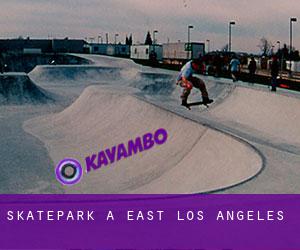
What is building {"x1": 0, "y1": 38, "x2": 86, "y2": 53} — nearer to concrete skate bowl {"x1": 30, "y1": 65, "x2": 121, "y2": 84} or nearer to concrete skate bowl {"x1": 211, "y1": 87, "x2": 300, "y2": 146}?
concrete skate bowl {"x1": 30, "y1": 65, "x2": 121, "y2": 84}

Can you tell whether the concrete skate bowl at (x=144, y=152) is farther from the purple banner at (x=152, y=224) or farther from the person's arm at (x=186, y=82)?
the purple banner at (x=152, y=224)

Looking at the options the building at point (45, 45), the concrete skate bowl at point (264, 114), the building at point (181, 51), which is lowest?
the concrete skate bowl at point (264, 114)

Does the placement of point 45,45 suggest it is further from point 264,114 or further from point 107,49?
point 264,114

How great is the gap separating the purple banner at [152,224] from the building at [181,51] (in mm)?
43516

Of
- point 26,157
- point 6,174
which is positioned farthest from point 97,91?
point 6,174

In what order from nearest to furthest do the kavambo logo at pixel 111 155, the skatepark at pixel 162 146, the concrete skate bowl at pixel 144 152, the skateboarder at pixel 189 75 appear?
the skatepark at pixel 162 146 < the concrete skate bowl at pixel 144 152 < the kavambo logo at pixel 111 155 < the skateboarder at pixel 189 75

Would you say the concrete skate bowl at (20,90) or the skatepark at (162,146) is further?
the concrete skate bowl at (20,90)

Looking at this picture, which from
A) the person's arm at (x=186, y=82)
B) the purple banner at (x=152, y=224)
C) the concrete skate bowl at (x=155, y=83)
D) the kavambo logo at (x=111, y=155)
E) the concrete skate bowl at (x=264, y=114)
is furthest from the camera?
the concrete skate bowl at (x=155, y=83)

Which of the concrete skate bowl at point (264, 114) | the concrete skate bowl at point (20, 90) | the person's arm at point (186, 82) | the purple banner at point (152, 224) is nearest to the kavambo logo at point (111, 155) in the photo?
the person's arm at point (186, 82)

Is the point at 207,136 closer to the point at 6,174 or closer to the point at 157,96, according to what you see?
the point at 6,174

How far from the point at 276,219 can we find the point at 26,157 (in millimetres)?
9801

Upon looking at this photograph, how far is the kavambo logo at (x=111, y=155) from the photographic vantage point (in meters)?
12.5

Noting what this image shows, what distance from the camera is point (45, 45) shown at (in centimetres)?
10231

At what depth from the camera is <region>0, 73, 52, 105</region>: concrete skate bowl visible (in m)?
25.0
